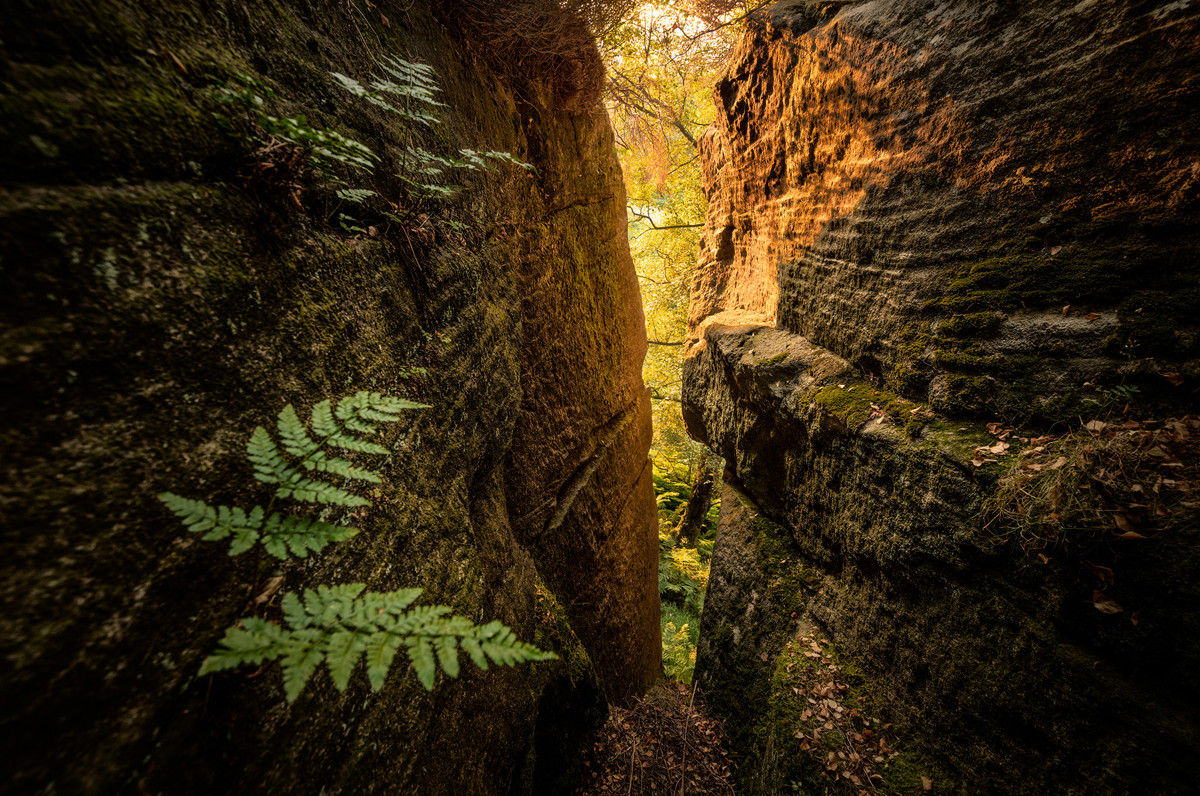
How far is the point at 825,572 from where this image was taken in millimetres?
4543

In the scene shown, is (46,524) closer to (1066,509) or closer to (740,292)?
(1066,509)

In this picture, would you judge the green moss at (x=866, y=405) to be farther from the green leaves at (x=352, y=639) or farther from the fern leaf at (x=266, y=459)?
the fern leaf at (x=266, y=459)

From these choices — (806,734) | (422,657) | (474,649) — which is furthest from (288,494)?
(806,734)

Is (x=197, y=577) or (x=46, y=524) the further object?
(x=197, y=577)

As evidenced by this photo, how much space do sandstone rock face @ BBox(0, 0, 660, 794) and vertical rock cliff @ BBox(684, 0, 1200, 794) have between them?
10.6 feet

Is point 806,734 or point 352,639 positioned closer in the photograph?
point 352,639

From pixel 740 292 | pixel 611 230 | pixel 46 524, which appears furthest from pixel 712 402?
pixel 46 524

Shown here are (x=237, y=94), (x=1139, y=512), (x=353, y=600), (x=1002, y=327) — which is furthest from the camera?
(x=1002, y=327)

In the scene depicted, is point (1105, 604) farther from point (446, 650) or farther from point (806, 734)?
point (446, 650)

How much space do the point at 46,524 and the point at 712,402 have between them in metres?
6.52

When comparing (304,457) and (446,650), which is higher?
(304,457)

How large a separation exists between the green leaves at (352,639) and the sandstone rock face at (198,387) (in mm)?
238

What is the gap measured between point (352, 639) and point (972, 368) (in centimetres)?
431

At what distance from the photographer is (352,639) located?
131 centimetres
